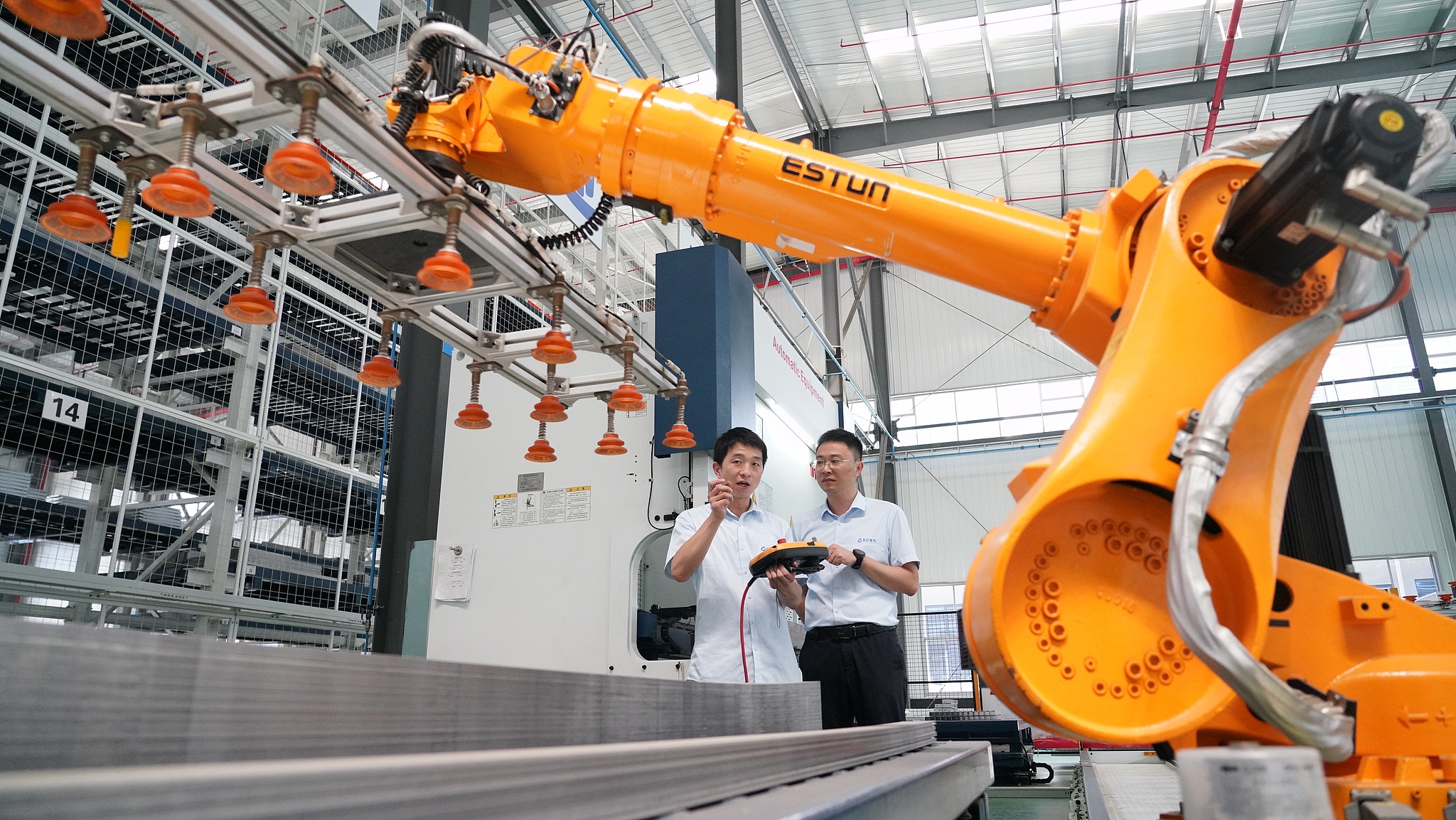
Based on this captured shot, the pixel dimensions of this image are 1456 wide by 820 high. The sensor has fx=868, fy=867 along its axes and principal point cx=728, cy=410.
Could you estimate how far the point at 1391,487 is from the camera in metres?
11.8

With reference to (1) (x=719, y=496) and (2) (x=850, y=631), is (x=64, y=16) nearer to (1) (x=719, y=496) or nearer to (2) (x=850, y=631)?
(1) (x=719, y=496)

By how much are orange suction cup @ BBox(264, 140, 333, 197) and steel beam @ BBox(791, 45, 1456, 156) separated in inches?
364

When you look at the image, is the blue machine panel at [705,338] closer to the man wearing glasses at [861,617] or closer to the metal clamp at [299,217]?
the man wearing glasses at [861,617]

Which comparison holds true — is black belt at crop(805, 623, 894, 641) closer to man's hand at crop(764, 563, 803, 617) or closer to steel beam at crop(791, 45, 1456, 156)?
man's hand at crop(764, 563, 803, 617)

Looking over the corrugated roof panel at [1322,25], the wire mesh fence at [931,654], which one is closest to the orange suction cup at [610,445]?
the wire mesh fence at [931,654]

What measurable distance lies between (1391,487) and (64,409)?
1484 cm

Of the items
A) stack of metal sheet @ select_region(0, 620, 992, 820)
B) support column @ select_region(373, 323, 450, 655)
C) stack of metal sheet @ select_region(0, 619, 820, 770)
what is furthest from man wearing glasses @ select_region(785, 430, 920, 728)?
support column @ select_region(373, 323, 450, 655)

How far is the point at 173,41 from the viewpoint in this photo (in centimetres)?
659

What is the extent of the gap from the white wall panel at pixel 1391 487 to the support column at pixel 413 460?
11693 mm

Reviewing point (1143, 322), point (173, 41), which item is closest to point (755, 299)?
point (1143, 322)

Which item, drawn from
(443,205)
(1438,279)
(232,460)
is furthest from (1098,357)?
(1438,279)

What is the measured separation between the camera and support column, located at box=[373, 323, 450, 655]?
405 centimetres

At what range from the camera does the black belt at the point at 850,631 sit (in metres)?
2.82

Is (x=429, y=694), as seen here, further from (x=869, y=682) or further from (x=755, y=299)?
(x=755, y=299)
